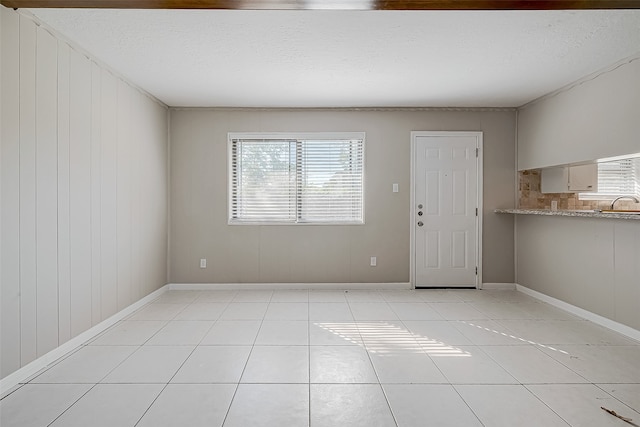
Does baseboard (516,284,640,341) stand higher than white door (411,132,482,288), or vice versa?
white door (411,132,482,288)

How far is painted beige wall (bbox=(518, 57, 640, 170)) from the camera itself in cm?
306

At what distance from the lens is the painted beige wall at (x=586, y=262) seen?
3137 mm

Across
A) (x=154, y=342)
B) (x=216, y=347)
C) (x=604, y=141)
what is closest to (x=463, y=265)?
(x=604, y=141)

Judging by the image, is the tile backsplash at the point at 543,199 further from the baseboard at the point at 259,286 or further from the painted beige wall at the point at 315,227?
the baseboard at the point at 259,286

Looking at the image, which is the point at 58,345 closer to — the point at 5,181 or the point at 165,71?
the point at 5,181

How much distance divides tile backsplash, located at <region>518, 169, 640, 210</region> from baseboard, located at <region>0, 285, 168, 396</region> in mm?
4976

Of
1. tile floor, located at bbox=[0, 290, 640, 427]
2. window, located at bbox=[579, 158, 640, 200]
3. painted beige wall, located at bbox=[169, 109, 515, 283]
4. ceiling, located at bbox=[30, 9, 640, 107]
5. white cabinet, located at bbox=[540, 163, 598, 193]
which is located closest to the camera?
tile floor, located at bbox=[0, 290, 640, 427]

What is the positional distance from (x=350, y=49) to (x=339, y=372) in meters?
2.50

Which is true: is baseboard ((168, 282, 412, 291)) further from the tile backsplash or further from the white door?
the tile backsplash

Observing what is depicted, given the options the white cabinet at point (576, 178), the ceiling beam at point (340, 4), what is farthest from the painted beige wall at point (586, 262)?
the ceiling beam at point (340, 4)

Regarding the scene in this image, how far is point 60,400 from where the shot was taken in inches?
82.1

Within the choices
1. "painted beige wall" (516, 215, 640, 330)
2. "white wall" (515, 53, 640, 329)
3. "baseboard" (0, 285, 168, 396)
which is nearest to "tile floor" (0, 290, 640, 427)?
"baseboard" (0, 285, 168, 396)

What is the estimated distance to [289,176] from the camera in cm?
485

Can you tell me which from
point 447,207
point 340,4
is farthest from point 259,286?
point 340,4
